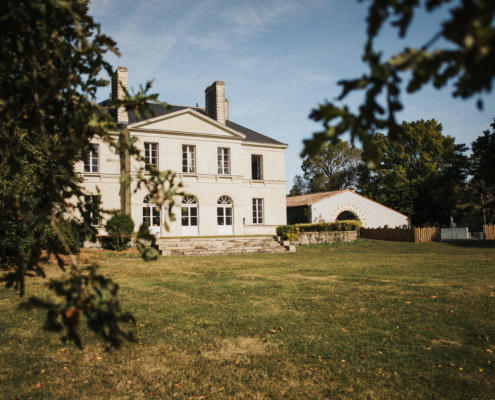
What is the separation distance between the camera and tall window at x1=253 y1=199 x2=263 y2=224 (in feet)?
96.3

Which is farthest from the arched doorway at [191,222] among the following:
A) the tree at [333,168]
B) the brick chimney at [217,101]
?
the tree at [333,168]

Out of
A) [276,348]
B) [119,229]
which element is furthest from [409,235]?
[276,348]

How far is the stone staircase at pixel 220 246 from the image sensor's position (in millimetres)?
19406

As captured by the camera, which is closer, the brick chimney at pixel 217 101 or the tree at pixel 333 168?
the brick chimney at pixel 217 101

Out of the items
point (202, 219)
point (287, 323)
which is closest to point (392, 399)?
point (287, 323)

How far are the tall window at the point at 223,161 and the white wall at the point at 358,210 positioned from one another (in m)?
7.96

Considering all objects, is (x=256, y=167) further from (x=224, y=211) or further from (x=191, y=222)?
(x=191, y=222)

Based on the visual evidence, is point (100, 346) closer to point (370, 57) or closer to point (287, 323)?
point (287, 323)

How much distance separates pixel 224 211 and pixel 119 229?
8.80 metres

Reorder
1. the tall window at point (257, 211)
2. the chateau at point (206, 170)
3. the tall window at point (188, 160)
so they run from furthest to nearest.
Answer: the tall window at point (257, 211)
the tall window at point (188, 160)
the chateau at point (206, 170)

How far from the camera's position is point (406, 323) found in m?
5.93

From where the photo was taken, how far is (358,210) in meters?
32.2

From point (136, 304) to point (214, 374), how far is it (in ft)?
12.4

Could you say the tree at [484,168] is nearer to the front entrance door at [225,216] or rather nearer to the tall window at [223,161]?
the front entrance door at [225,216]
